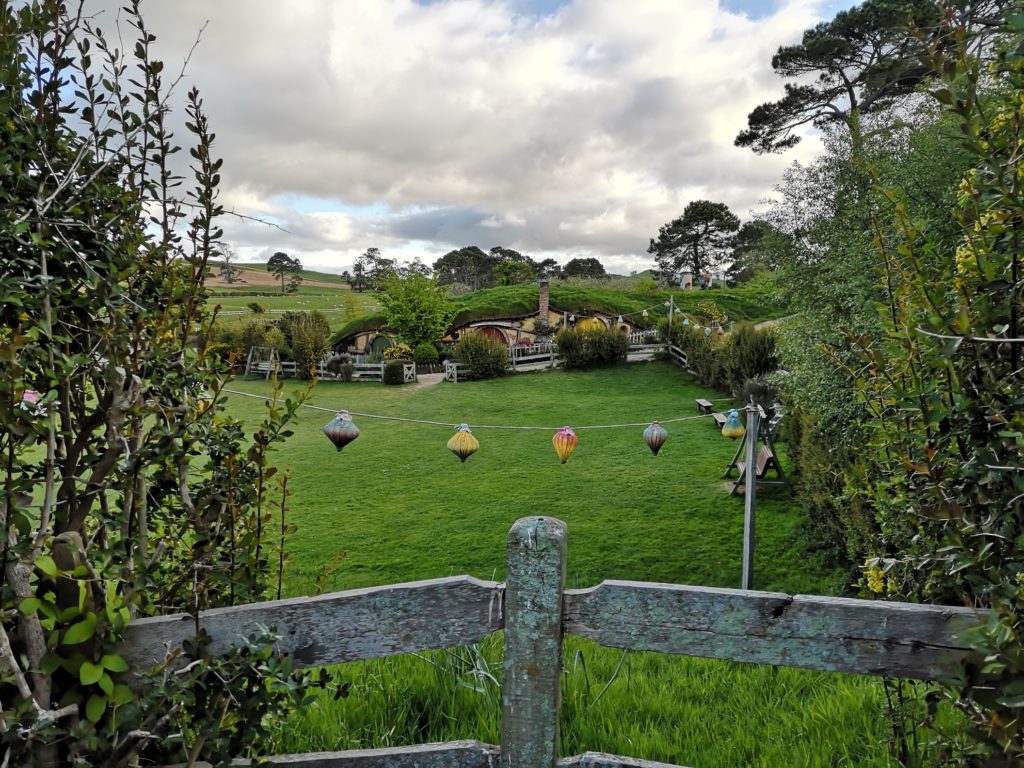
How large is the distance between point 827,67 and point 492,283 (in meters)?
37.8

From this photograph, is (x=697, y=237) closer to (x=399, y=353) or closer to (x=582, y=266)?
(x=582, y=266)

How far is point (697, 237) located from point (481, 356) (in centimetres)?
3210

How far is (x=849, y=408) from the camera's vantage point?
20.2 feet

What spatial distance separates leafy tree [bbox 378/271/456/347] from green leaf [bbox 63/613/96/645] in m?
23.3

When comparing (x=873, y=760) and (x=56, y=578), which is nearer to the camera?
(x=56, y=578)

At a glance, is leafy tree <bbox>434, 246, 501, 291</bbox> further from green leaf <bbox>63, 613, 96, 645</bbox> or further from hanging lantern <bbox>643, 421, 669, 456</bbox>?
green leaf <bbox>63, 613, 96, 645</bbox>

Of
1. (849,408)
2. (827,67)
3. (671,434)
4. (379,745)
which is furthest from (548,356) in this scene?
(379,745)

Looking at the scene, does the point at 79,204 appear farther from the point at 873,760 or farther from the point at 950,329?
the point at 873,760

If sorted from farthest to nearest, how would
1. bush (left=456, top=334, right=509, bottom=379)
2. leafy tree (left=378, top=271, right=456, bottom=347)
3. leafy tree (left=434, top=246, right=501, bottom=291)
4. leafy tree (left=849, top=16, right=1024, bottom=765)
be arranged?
1. leafy tree (left=434, top=246, right=501, bottom=291)
2. leafy tree (left=378, top=271, right=456, bottom=347)
3. bush (left=456, top=334, right=509, bottom=379)
4. leafy tree (left=849, top=16, right=1024, bottom=765)

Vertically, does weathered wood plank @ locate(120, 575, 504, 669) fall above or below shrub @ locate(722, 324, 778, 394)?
below

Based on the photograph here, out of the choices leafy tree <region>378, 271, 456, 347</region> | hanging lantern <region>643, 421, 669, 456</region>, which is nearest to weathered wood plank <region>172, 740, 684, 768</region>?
hanging lantern <region>643, 421, 669, 456</region>

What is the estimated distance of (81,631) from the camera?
1.54m

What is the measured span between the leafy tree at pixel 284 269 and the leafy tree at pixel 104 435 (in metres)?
64.7

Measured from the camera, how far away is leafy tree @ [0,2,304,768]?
1523mm
